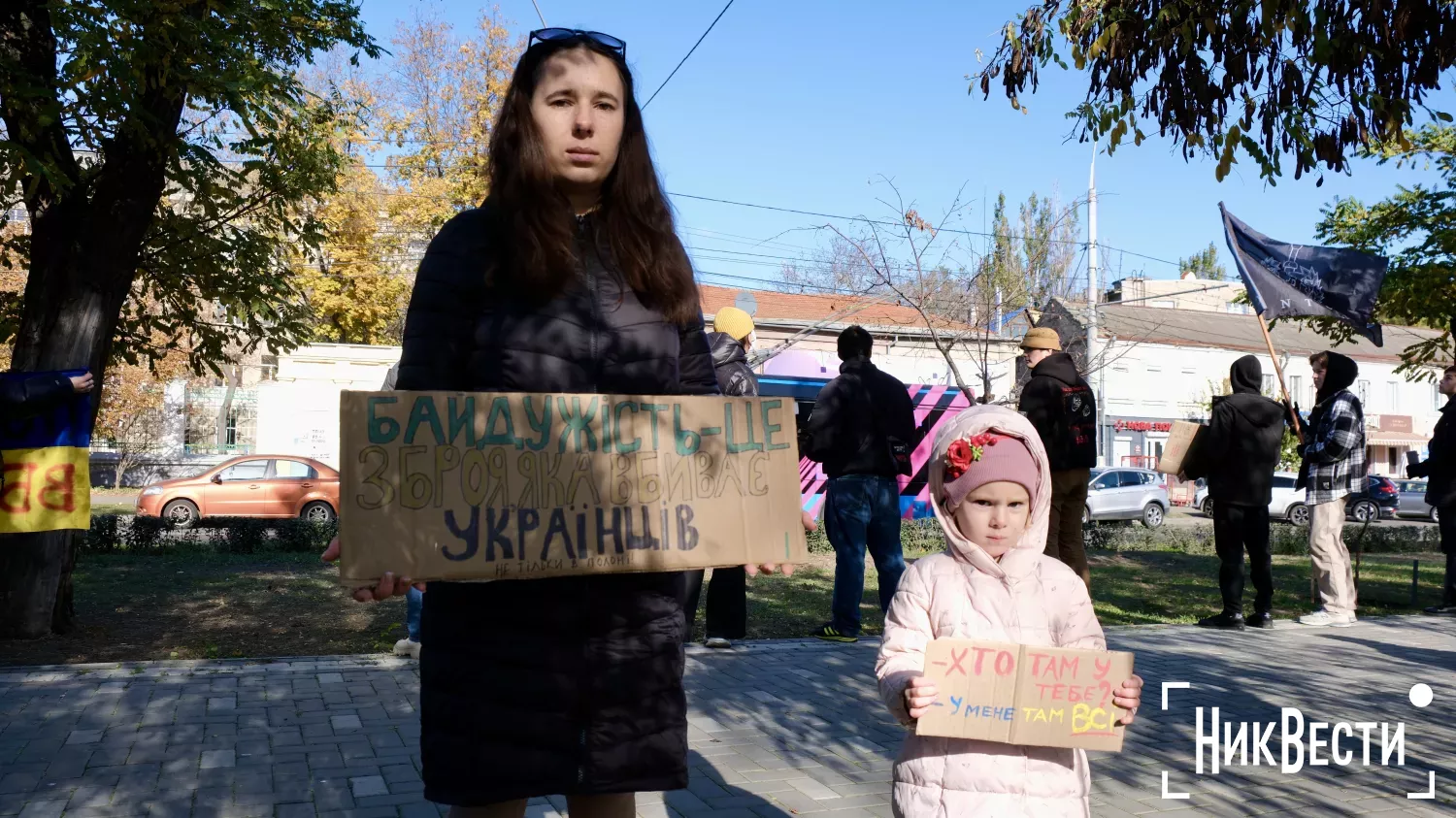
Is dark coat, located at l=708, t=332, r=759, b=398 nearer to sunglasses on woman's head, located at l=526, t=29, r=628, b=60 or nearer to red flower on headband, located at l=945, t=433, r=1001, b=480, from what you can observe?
red flower on headband, located at l=945, t=433, r=1001, b=480

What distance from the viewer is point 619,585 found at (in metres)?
2.45

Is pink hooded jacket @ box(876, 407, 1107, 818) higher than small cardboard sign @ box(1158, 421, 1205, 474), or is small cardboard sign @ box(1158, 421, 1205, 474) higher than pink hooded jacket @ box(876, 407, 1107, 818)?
small cardboard sign @ box(1158, 421, 1205, 474)

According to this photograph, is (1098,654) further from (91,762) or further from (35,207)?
(35,207)

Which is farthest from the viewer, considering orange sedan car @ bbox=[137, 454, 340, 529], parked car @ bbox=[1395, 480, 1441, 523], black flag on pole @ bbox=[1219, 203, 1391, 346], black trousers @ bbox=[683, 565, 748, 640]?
parked car @ bbox=[1395, 480, 1441, 523]

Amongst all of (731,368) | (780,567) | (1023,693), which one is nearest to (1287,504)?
(731,368)

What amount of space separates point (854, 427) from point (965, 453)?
4827 millimetres

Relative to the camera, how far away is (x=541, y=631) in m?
2.36

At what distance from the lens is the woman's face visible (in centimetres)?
257

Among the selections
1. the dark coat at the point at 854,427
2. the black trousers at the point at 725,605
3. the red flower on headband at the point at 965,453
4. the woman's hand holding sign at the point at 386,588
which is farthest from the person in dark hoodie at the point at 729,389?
A: the woman's hand holding sign at the point at 386,588

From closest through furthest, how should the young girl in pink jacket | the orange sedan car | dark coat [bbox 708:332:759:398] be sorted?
the young girl in pink jacket < dark coat [bbox 708:332:759:398] < the orange sedan car

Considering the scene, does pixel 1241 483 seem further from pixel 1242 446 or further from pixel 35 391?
pixel 35 391

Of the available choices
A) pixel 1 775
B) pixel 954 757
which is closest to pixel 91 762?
pixel 1 775

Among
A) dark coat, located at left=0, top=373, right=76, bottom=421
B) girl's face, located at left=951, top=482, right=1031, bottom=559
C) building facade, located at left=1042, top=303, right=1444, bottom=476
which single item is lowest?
girl's face, located at left=951, top=482, right=1031, bottom=559

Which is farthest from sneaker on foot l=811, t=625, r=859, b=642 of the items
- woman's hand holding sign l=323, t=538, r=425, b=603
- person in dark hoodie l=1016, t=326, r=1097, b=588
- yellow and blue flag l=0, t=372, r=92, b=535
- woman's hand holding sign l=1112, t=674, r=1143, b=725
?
woman's hand holding sign l=323, t=538, r=425, b=603
